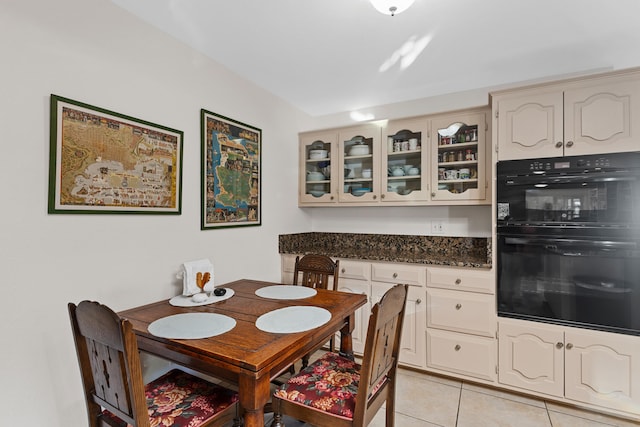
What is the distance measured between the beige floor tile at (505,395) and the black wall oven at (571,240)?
0.57m

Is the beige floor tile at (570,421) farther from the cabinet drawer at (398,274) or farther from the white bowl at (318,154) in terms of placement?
the white bowl at (318,154)

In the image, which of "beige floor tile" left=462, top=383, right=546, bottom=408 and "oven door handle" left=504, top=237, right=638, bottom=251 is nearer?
"oven door handle" left=504, top=237, right=638, bottom=251

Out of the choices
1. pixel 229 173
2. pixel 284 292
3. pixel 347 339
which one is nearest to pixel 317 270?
pixel 284 292

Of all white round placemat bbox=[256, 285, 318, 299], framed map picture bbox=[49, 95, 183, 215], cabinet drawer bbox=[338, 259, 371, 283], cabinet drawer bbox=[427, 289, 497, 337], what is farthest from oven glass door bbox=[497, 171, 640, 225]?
framed map picture bbox=[49, 95, 183, 215]

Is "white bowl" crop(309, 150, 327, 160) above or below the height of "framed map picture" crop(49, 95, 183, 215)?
above

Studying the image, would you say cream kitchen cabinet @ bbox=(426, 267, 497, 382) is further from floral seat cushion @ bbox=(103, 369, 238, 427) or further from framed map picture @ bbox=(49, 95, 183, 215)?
framed map picture @ bbox=(49, 95, 183, 215)

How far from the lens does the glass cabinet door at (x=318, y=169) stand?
3.22m

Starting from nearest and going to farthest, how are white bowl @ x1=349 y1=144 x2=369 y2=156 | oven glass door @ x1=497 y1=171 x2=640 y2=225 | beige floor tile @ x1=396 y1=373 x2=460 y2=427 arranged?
oven glass door @ x1=497 y1=171 x2=640 y2=225 → beige floor tile @ x1=396 y1=373 x2=460 y2=427 → white bowl @ x1=349 y1=144 x2=369 y2=156

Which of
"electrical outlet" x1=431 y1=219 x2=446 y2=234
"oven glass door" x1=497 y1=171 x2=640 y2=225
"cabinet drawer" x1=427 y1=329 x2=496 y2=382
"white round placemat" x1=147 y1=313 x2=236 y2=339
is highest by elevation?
"oven glass door" x1=497 y1=171 x2=640 y2=225

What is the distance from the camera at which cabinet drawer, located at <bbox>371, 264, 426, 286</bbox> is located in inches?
99.1

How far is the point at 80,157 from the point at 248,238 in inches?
52.7

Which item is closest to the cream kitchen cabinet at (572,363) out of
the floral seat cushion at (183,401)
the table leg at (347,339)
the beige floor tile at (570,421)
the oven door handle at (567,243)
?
the beige floor tile at (570,421)

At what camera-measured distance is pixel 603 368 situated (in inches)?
77.9

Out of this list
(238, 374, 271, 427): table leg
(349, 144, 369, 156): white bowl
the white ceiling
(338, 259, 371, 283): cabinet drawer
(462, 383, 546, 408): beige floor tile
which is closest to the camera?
(238, 374, 271, 427): table leg
